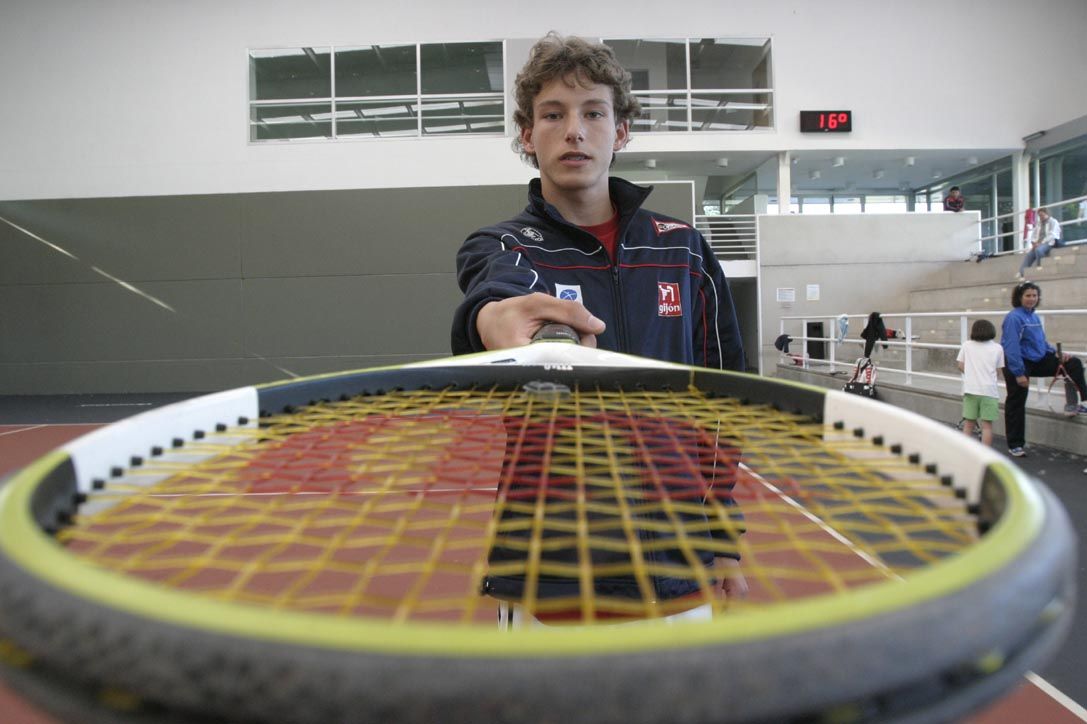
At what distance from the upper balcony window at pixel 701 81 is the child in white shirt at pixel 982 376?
7.51 m

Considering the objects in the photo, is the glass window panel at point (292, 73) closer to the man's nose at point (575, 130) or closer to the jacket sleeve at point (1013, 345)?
the jacket sleeve at point (1013, 345)

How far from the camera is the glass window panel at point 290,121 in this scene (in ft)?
34.6

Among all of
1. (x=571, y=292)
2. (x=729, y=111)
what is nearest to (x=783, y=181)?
(x=729, y=111)

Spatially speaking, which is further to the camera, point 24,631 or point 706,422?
point 706,422

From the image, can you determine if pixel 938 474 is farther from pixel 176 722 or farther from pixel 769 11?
pixel 769 11

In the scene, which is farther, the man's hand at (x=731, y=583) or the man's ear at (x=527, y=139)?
the man's ear at (x=527, y=139)

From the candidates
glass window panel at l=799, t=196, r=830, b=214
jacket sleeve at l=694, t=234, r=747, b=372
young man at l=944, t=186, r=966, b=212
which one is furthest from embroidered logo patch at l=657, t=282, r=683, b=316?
glass window panel at l=799, t=196, r=830, b=214

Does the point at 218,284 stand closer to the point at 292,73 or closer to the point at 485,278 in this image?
the point at 292,73

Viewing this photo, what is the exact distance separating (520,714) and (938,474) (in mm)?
565

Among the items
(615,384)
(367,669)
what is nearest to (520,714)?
(367,669)

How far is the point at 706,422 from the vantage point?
95 centimetres

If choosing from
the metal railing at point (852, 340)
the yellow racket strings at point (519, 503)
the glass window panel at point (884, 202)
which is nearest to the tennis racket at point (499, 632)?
the yellow racket strings at point (519, 503)

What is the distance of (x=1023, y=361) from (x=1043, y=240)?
20.5 feet

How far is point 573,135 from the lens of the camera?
4.23ft
